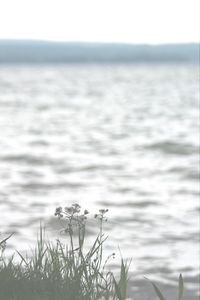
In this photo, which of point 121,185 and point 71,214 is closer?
point 71,214

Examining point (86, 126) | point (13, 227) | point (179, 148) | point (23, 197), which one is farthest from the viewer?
point (86, 126)

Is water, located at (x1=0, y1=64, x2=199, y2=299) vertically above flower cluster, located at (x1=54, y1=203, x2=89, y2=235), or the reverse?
water, located at (x1=0, y1=64, x2=199, y2=299)

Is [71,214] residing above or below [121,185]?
below

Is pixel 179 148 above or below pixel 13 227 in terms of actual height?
above

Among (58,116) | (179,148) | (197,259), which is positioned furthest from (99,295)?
(58,116)

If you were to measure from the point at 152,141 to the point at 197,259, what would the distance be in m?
18.9

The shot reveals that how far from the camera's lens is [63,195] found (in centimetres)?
1680

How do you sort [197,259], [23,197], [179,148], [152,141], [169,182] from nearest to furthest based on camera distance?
[197,259] < [23,197] < [169,182] < [179,148] < [152,141]

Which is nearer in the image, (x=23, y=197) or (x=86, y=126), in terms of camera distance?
(x=23, y=197)

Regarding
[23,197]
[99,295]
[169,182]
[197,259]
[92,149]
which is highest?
[92,149]

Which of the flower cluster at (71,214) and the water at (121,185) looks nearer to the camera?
the flower cluster at (71,214)

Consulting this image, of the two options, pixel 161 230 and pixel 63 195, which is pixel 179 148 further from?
pixel 161 230

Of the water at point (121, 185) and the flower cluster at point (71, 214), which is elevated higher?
the water at point (121, 185)

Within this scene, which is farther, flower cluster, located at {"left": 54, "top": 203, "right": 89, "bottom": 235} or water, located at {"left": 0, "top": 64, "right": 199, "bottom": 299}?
water, located at {"left": 0, "top": 64, "right": 199, "bottom": 299}
